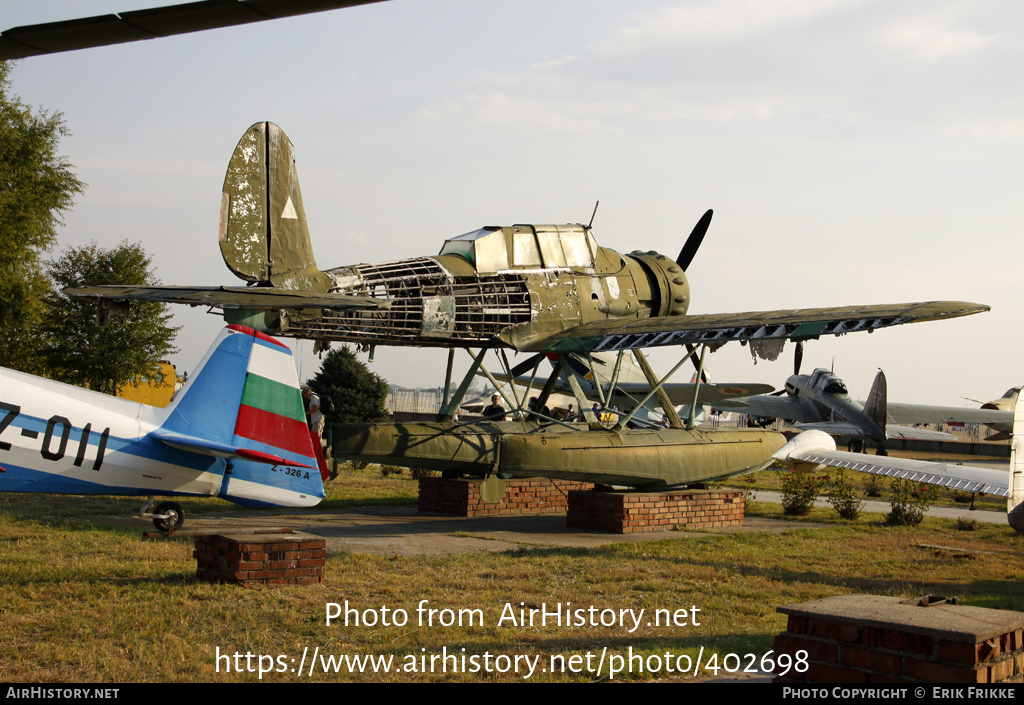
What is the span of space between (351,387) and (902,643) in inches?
1183

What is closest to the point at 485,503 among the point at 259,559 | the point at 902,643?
the point at 259,559

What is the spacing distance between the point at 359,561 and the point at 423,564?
717 mm

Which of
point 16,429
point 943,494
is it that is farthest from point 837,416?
point 16,429

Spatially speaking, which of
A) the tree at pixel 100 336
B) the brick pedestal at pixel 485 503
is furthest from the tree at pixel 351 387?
the brick pedestal at pixel 485 503

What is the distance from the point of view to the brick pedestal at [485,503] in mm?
14375

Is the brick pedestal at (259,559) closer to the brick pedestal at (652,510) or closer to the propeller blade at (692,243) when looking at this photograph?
the brick pedestal at (652,510)

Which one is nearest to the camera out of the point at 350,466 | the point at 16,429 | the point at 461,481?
the point at 16,429

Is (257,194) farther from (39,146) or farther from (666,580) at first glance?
(39,146)

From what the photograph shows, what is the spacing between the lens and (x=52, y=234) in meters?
28.7

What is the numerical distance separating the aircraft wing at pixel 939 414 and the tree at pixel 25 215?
34.4 m

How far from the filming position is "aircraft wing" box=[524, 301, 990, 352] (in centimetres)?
1042

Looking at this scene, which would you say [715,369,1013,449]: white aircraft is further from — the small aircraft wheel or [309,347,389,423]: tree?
the small aircraft wheel

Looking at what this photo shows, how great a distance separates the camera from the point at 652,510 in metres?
12.9

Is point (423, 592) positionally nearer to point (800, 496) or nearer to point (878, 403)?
point (800, 496)
